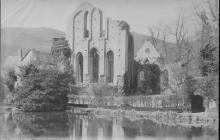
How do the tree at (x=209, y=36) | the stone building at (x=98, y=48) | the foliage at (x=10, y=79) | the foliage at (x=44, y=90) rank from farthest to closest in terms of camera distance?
the foliage at (x=10, y=79) < the foliage at (x=44, y=90) < the stone building at (x=98, y=48) < the tree at (x=209, y=36)

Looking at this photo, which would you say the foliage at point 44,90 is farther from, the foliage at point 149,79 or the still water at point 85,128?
the foliage at point 149,79

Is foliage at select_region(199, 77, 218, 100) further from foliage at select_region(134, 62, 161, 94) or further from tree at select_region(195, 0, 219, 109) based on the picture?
foliage at select_region(134, 62, 161, 94)

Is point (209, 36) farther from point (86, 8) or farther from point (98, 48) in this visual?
point (86, 8)

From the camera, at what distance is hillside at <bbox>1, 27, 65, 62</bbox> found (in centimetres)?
369

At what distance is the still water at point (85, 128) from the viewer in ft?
10.4

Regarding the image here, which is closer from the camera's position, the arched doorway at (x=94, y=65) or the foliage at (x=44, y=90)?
the arched doorway at (x=94, y=65)

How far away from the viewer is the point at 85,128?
3.47 m

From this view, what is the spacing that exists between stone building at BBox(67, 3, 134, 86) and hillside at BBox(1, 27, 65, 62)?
192 mm

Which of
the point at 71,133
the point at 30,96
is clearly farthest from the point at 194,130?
the point at 30,96

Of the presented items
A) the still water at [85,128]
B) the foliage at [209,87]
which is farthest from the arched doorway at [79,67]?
the foliage at [209,87]

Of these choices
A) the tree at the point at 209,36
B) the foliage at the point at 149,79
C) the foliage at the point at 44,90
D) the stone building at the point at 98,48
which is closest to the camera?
the tree at the point at 209,36

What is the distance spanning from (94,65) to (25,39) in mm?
763

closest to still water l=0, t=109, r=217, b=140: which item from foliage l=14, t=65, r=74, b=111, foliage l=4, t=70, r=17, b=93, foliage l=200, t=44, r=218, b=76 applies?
foliage l=14, t=65, r=74, b=111

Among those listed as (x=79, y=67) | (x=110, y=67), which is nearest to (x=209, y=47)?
(x=110, y=67)
